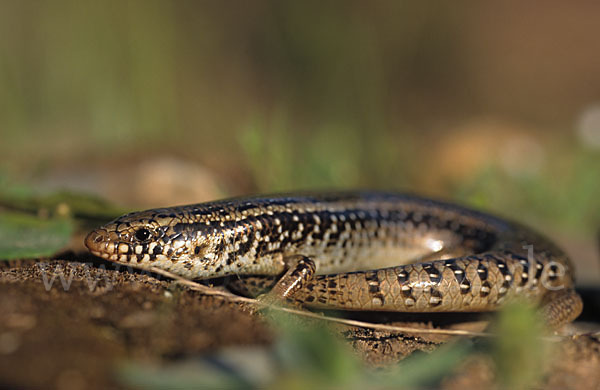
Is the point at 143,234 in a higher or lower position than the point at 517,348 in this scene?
higher

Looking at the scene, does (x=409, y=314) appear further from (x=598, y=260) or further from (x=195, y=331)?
(x=598, y=260)

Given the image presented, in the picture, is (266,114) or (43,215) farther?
(266,114)

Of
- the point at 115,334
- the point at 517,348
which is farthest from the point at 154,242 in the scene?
the point at 517,348

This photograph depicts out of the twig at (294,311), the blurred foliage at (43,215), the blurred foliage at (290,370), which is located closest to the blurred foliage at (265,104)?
the blurred foliage at (43,215)

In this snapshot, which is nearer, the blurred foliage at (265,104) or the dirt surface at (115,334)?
the dirt surface at (115,334)

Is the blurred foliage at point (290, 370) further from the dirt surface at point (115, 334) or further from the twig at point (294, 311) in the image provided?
the twig at point (294, 311)

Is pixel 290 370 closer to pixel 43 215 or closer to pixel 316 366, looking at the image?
pixel 316 366

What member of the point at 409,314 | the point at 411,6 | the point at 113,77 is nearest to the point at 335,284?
the point at 409,314
